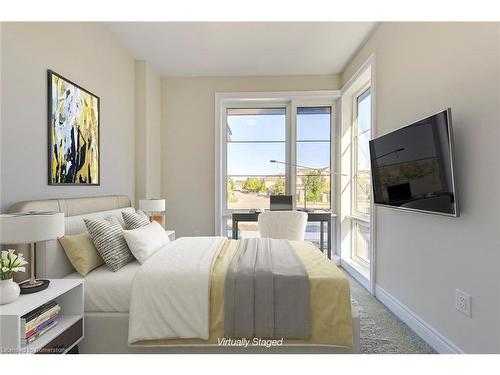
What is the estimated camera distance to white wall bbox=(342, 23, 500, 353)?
146cm

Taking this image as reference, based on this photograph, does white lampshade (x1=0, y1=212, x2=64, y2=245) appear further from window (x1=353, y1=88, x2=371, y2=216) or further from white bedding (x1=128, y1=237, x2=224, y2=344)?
window (x1=353, y1=88, x2=371, y2=216)

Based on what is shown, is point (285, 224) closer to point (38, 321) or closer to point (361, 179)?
point (361, 179)

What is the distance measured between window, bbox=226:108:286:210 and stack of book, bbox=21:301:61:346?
2.94 meters

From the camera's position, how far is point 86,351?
1.67m

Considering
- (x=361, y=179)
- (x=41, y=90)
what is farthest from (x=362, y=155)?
(x=41, y=90)

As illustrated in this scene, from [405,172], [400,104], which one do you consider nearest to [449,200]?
[405,172]

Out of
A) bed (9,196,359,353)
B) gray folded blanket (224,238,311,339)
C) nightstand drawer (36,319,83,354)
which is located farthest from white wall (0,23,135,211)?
gray folded blanket (224,238,311,339)

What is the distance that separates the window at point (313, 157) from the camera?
165 inches

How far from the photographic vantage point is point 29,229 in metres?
1.37

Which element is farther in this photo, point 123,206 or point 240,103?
point 240,103

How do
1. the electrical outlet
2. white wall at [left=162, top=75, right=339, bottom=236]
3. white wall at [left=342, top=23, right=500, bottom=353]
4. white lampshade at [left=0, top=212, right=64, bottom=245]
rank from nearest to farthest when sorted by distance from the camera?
white lampshade at [left=0, top=212, right=64, bottom=245]
white wall at [left=342, top=23, right=500, bottom=353]
the electrical outlet
white wall at [left=162, top=75, right=339, bottom=236]

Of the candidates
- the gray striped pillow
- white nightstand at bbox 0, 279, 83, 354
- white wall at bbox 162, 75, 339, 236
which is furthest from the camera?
white wall at bbox 162, 75, 339, 236

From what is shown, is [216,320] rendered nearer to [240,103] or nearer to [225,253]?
[225,253]
